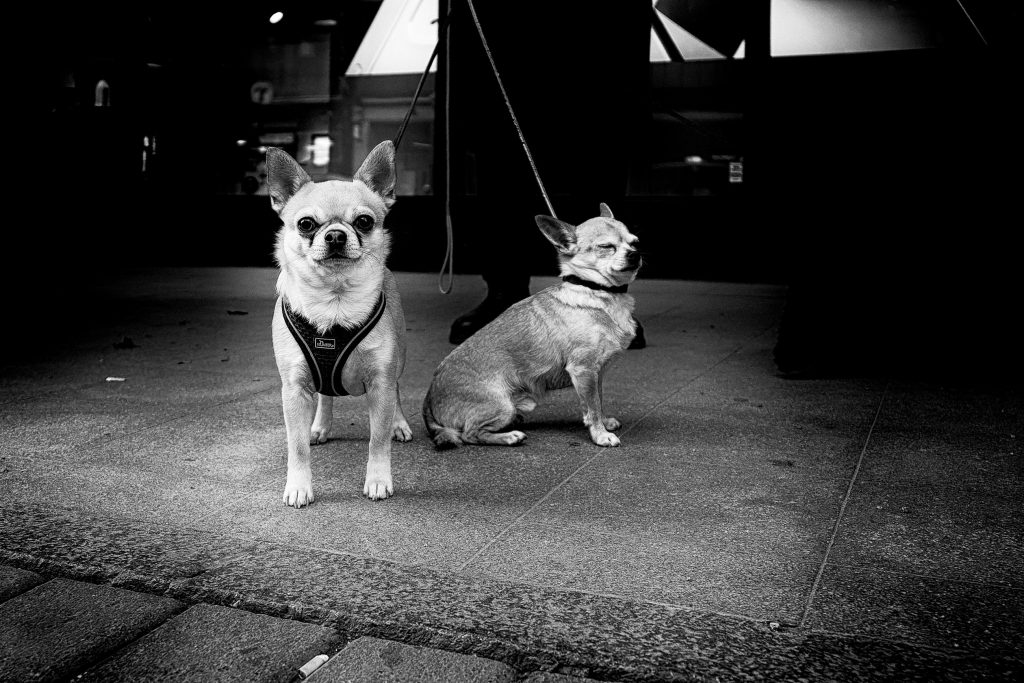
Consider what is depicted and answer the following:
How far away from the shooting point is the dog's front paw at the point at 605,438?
4.41 meters

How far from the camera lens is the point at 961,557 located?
3.04 metres

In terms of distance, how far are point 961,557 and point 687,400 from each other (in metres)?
2.46

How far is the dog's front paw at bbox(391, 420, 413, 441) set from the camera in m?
4.52

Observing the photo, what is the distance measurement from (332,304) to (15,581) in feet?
4.33

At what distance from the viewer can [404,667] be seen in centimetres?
236

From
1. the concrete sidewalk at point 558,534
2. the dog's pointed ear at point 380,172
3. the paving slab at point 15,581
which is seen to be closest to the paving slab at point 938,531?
the concrete sidewalk at point 558,534

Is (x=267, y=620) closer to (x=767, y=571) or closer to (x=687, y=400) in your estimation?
(x=767, y=571)

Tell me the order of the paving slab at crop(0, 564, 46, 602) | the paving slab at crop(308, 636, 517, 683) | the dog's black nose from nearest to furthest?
the paving slab at crop(308, 636, 517, 683) → the paving slab at crop(0, 564, 46, 602) → the dog's black nose


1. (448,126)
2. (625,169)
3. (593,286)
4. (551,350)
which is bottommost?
(551,350)

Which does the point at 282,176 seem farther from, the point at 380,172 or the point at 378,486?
the point at 378,486

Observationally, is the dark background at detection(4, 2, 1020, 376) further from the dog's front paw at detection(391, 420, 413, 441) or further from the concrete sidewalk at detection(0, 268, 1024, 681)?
the dog's front paw at detection(391, 420, 413, 441)

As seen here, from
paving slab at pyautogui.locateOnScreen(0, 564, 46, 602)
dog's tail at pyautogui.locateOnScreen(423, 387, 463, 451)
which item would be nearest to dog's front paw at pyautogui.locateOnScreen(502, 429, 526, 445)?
dog's tail at pyautogui.locateOnScreen(423, 387, 463, 451)

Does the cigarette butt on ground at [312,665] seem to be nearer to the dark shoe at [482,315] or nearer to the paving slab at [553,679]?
the paving slab at [553,679]

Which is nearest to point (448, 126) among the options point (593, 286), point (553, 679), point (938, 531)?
point (593, 286)
